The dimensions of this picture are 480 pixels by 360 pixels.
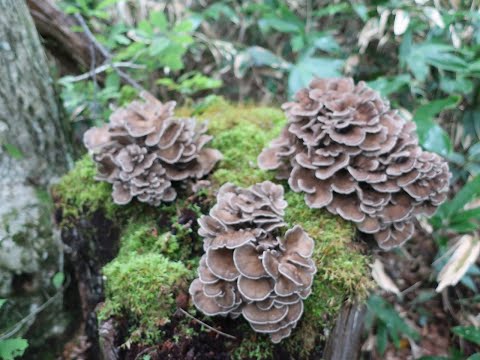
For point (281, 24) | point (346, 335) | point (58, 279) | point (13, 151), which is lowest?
point (58, 279)

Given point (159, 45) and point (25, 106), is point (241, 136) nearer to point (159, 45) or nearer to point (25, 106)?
point (159, 45)

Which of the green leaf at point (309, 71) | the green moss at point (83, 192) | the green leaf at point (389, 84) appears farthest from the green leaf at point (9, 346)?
the green leaf at point (389, 84)

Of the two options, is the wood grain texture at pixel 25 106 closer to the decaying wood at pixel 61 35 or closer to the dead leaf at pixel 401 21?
the decaying wood at pixel 61 35

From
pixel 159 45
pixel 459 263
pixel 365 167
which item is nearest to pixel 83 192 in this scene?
pixel 159 45

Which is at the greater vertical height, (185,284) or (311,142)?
(311,142)

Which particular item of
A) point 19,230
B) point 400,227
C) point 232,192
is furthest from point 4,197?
point 400,227

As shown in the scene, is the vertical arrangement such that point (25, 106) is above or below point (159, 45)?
below

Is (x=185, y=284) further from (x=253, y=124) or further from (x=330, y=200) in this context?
(x=253, y=124)
